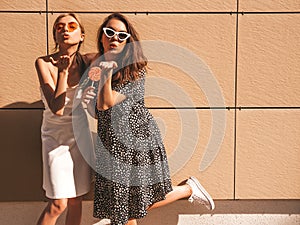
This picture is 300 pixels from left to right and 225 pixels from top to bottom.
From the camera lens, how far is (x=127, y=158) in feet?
10.8

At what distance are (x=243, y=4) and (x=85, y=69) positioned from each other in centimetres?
142

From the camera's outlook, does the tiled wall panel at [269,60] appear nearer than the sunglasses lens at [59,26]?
No

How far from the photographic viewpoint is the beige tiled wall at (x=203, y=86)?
377cm

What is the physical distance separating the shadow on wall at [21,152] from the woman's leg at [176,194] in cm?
106

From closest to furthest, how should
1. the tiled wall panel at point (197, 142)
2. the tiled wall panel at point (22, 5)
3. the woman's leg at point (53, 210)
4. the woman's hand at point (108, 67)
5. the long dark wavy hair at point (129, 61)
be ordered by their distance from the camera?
1. the woman's hand at point (108, 67)
2. the long dark wavy hair at point (129, 61)
3. the woman's leg at point (53, 210)
4. the tiled wall panel at point (22, 5)
5. the tiled wall panel at point (197, 142)

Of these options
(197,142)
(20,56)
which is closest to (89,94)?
(20,56)

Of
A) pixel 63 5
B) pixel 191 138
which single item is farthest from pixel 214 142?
pixel 63 5

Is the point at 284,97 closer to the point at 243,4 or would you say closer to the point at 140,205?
the point at 243,4

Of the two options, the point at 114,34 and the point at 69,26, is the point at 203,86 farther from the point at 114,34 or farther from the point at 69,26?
the point at 69,26

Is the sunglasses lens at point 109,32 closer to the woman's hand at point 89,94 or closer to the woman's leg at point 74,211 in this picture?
the woman's hand at point 89,94

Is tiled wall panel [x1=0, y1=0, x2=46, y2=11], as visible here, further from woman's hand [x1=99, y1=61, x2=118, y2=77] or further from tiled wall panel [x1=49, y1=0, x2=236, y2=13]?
woman's hand [x1=99, y1=61, x2=118, y2=77]

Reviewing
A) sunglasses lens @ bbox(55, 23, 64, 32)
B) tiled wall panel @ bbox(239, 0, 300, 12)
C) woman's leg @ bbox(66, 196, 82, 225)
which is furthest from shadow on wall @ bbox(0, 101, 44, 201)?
tiled wall panel @ bbox(239, 0, 300, 12)

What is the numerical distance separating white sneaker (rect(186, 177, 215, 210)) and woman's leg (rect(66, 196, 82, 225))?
891mm

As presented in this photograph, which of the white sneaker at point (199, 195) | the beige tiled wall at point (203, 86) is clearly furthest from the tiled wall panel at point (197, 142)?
the white sneaker at point (199, 195)
